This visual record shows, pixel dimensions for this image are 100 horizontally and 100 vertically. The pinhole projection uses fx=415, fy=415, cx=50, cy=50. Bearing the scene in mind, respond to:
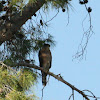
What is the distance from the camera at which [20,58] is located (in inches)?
153

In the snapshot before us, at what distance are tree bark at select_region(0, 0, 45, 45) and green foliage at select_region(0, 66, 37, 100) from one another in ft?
1.47

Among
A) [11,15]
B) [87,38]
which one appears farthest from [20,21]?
[87,38]

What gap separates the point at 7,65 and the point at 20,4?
503 millimetres

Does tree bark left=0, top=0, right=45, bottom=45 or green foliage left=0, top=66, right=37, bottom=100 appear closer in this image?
green foliage left=0, top=66, right=37, bottom=100

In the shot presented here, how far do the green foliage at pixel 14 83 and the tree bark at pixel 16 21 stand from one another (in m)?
0.45

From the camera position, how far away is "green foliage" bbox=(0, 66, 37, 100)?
3004 millimetres

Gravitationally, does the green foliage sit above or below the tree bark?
below

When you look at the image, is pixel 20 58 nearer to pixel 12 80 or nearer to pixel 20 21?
pixel 20 21

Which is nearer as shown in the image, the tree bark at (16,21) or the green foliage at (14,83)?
the green foliage at (14,83)

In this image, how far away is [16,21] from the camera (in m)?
3.61

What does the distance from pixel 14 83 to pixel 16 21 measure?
0.68 m

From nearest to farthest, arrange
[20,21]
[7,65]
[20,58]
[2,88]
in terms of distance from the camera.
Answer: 1. [2,88]
2. [7,65]
3. [20,21]
4. [20,58]

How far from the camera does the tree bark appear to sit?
11.6 feet

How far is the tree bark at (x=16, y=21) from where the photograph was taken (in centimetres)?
353
